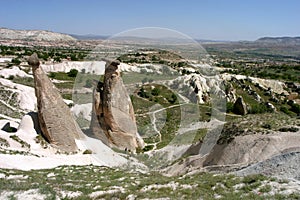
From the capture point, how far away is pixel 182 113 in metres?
37.2

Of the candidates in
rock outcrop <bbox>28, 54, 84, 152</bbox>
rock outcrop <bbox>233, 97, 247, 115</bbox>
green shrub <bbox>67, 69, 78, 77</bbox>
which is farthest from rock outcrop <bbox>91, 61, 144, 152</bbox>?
green shrub <bbox>67, 69, 78, 77</bbox>

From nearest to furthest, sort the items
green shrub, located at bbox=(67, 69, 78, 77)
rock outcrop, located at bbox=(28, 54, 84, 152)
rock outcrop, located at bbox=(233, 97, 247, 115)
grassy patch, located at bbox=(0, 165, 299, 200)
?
grassy patch, located at bbox=(0, 165, 299, 200), rock outcrop, located at bbox=(28, 54, 84, 152), rock outcrop, located at bbox=(233, 97, 247, 115), green shrub, located at bbox=(67, 69, 78, 77)

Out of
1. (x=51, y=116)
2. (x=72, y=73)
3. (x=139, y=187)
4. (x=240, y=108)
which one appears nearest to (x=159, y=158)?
(x=51, y=116)

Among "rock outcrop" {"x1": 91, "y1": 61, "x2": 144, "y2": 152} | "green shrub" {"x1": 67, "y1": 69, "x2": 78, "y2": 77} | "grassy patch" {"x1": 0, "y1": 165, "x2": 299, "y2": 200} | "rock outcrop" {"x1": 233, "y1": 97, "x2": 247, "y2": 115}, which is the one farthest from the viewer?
"green shrub" {"x1": 67, "y1": 69, "x2": 78, "y2": 77}

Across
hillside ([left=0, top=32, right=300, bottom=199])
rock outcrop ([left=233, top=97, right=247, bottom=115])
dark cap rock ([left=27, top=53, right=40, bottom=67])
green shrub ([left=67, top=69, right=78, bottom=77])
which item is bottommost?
rock outcrop ([left=233, top=97, right=247, bottom=115])

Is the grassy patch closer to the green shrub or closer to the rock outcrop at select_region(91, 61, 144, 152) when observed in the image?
the rock outcrop at select_region(91, 61, 144, 152)

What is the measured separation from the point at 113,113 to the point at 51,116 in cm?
370

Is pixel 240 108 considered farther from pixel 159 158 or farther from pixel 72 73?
pixel 72 73

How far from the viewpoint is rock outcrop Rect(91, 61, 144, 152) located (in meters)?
20.4

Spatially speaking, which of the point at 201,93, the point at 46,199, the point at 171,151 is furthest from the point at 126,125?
the point at 201,93

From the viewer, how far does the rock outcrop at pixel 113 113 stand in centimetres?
2044

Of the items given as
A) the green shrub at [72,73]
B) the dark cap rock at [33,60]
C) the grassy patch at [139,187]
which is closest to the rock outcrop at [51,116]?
the dark cap rock at [33,60]

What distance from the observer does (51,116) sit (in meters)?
18.6

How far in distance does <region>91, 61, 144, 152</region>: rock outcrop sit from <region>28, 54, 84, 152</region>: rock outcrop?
2.40 meters
